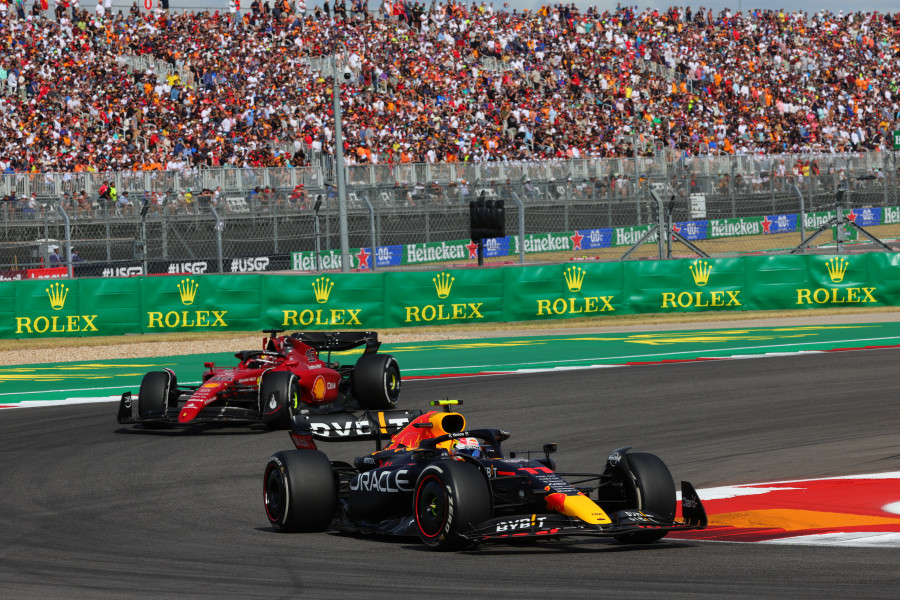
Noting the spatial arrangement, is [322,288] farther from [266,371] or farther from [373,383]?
[266,371]

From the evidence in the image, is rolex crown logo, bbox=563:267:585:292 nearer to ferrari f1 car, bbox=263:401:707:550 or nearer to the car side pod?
ferrari f1 car, bbox=263:401:707:550

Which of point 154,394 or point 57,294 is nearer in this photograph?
point 154,394

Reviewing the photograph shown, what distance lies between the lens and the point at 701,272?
24984 millimetres

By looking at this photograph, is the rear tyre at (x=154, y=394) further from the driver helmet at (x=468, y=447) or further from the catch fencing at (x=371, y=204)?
the catch fencing at (x=371, y=204)

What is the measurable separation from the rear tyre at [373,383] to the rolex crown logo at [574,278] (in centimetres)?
1106

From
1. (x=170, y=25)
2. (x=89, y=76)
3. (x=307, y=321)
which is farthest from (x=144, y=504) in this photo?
(x=170, y=25)

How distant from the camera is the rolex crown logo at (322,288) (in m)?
23.6

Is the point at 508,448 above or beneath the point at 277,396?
beneath

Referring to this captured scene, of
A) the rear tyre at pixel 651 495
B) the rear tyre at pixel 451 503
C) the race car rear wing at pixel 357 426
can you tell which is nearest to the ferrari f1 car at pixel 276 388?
the race car rear wing at pixel 357 426

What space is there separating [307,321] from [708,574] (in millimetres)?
17587

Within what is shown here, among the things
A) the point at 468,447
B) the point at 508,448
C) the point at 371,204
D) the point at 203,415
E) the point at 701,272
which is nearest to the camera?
the point at 468,447

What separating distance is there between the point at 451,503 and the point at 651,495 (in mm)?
1222

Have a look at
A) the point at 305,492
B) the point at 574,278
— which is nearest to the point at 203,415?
the point at 305,492

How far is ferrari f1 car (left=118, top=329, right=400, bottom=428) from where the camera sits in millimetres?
12703
